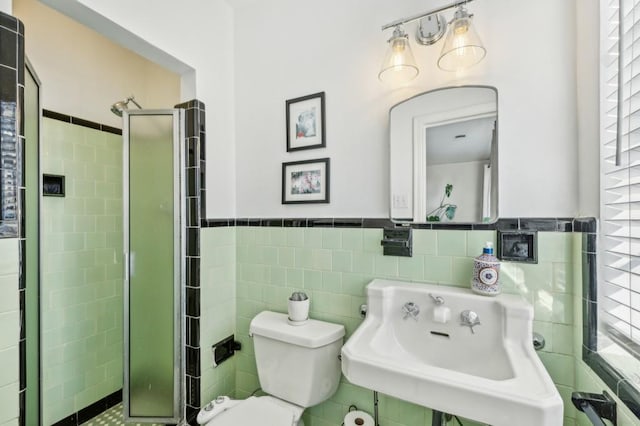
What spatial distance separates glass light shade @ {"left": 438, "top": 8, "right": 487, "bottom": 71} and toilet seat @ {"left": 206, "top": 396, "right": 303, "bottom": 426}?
158cm

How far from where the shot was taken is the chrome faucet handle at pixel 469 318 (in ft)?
3.27

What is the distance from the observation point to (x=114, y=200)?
1.85 metres

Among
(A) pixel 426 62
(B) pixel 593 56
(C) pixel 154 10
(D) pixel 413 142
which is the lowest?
(D) pixel 413 142

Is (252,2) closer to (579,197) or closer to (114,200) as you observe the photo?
(114,200)

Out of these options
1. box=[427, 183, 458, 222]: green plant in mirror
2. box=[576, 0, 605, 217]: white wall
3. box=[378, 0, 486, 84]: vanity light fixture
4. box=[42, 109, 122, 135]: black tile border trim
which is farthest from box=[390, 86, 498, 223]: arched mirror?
box=[42, 109, 122, 135]: black tile border trim

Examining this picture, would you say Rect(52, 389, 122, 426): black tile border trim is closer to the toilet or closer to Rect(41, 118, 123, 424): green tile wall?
Rect(41, 118, 123, 424): green tile wall

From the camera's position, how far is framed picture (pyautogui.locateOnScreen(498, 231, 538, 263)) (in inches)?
39.8

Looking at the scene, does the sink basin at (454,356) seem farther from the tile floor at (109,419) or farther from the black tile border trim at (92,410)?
the black tile border trim at (92,410)

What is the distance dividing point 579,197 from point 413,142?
0.60 meters

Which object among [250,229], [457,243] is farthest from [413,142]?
[250,229]

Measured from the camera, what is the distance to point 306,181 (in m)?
1.44

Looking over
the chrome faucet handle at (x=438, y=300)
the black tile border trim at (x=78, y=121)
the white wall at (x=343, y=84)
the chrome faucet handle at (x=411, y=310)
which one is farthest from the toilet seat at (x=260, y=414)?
the black tile border trim at (x=78, y=121)

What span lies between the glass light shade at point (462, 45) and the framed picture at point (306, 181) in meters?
0.66

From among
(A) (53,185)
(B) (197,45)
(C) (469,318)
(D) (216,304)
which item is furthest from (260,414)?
(B) (197,45)
